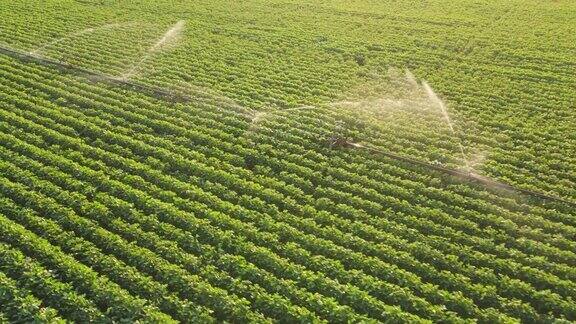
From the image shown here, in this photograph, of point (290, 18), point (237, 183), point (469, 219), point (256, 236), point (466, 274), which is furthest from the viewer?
point (290, 18)

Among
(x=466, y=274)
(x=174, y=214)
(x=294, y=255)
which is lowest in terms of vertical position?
(x=174, y=214)

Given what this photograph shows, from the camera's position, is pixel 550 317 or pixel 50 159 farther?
pixel 50 159

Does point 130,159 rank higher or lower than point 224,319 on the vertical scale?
higher

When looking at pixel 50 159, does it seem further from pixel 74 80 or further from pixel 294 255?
pixel 294 255

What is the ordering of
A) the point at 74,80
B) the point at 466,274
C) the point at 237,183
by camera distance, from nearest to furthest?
the point at 466,274, the point at 237,183, the point at 74,80

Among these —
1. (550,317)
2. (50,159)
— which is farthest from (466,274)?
(50,159)

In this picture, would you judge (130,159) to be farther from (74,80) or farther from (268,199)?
(74,80)

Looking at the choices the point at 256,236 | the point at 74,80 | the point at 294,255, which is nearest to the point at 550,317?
the point at 294,255
